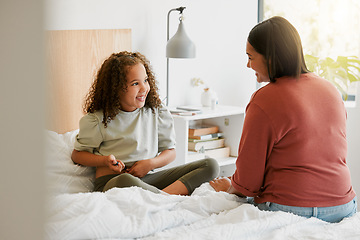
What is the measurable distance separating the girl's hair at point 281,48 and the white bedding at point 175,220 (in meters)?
0.44

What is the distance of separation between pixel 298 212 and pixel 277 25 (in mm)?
583

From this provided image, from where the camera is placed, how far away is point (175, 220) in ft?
4.17

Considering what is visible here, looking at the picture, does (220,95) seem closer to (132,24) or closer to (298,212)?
(132,24)

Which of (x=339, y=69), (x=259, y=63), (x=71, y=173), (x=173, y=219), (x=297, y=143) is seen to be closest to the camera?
(x=173, y=219)

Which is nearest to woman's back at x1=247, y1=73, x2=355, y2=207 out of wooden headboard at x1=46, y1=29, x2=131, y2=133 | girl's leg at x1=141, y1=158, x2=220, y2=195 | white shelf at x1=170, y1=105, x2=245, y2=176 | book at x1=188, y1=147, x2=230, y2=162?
girl's leg at x1=141, y1=158, x2=220, y2=195

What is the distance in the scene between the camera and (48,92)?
0.21 m

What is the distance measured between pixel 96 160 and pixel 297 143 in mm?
790

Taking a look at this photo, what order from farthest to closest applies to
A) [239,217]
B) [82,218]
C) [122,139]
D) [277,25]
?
[122,139] < [277,25] < [239,217] < [82,218]

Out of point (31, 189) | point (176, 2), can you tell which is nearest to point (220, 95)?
point (176, 2)

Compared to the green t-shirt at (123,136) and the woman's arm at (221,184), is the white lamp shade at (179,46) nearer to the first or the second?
the green t-shirt at (123,136)

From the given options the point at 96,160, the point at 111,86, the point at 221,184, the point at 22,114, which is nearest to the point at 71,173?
the point at 96,160

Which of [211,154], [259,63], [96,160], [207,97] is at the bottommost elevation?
[211,154]

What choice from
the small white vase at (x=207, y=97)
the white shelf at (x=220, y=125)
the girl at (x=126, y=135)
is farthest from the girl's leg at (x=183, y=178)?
the small white vase at (x=207, y=97)

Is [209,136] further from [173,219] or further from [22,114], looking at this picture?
[22,114]
